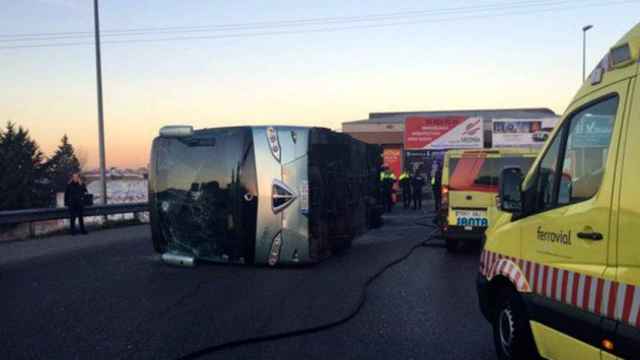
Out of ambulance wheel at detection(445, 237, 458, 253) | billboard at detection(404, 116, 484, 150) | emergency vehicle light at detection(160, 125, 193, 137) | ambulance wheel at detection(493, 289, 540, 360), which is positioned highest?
billboard at detection(404, 116, 484, 150)

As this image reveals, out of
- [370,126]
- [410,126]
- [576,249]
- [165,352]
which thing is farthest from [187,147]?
[370,126]

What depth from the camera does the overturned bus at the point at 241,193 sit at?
10.2 meters

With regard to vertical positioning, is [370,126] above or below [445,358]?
above

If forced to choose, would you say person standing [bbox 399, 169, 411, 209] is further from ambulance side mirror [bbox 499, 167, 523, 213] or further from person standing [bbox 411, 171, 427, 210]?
ambulance side mirror [bbox 499, 167, 523, 213]

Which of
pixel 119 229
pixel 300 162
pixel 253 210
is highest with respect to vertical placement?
pixel 300 162

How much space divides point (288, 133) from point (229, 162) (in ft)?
3.45

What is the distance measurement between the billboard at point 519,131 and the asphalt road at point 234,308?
994 inches

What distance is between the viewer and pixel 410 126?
1350 inches

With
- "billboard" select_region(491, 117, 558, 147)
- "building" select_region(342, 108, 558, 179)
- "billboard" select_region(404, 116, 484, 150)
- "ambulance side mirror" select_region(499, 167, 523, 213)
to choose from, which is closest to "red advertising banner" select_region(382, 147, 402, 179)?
"building" select_region(342, 108, 558, 179)

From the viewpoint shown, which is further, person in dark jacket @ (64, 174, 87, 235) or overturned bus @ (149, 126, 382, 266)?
person in dark jacket @ (64, 174, 87, 235)

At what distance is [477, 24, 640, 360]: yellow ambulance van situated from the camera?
11.0ft

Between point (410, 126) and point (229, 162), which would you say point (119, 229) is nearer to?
point (229, 162)

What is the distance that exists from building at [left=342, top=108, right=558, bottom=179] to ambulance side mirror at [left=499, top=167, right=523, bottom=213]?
1177 inches

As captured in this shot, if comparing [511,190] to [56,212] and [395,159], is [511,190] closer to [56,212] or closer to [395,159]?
[56,212]
